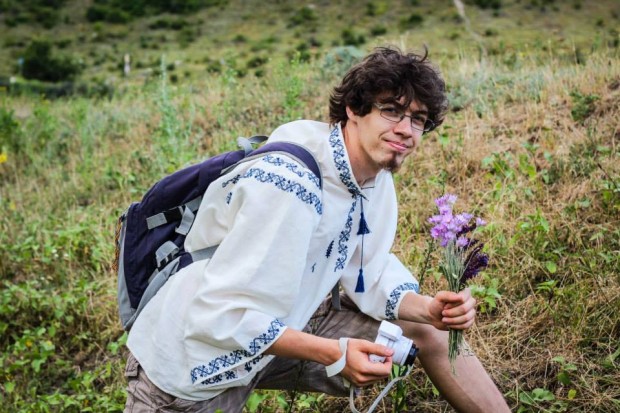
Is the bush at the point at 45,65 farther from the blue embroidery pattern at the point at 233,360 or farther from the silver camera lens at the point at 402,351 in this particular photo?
the silver camera lens at the point at 402,351

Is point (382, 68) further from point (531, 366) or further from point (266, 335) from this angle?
point (531, 366)

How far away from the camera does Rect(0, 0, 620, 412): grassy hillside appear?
2.76 m

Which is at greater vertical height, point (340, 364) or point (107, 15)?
point (340, 364)

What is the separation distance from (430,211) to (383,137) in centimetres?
178

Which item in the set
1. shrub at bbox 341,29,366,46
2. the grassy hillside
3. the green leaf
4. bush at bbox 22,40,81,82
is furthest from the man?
bush at bbox 22,40,81,82

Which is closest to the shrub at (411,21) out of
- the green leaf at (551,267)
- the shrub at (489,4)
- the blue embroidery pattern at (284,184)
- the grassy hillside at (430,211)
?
the shrub at (489,4)

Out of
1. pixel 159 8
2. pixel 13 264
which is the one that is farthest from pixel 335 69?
pixel 159 8

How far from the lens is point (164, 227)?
6.72 feet

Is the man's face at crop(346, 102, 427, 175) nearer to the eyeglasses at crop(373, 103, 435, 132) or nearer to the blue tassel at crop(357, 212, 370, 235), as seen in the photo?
the eyeglasses at crop(373, 103, 435, 132)

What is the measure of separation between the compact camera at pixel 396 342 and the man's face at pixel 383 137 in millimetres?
464

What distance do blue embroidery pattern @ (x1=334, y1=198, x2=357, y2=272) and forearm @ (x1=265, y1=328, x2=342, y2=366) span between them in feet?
1.15

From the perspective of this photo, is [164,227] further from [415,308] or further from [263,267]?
[415,308]

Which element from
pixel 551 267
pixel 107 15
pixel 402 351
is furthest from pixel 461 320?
pixel 107 15

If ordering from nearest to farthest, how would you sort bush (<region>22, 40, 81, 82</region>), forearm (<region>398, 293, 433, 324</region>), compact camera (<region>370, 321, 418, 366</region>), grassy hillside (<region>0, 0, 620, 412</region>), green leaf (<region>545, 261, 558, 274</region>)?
compact camera (<region>370, 321, 418, 366</region>) → forearm (<region>398, 293, 433, 324</region>) → grassy hillside (<region>0, 0, 620, 412</region>) → green leaf (<region>545, 261, 558, 274</region>) → bush (<region>22, 40, 81, 82</region>)
